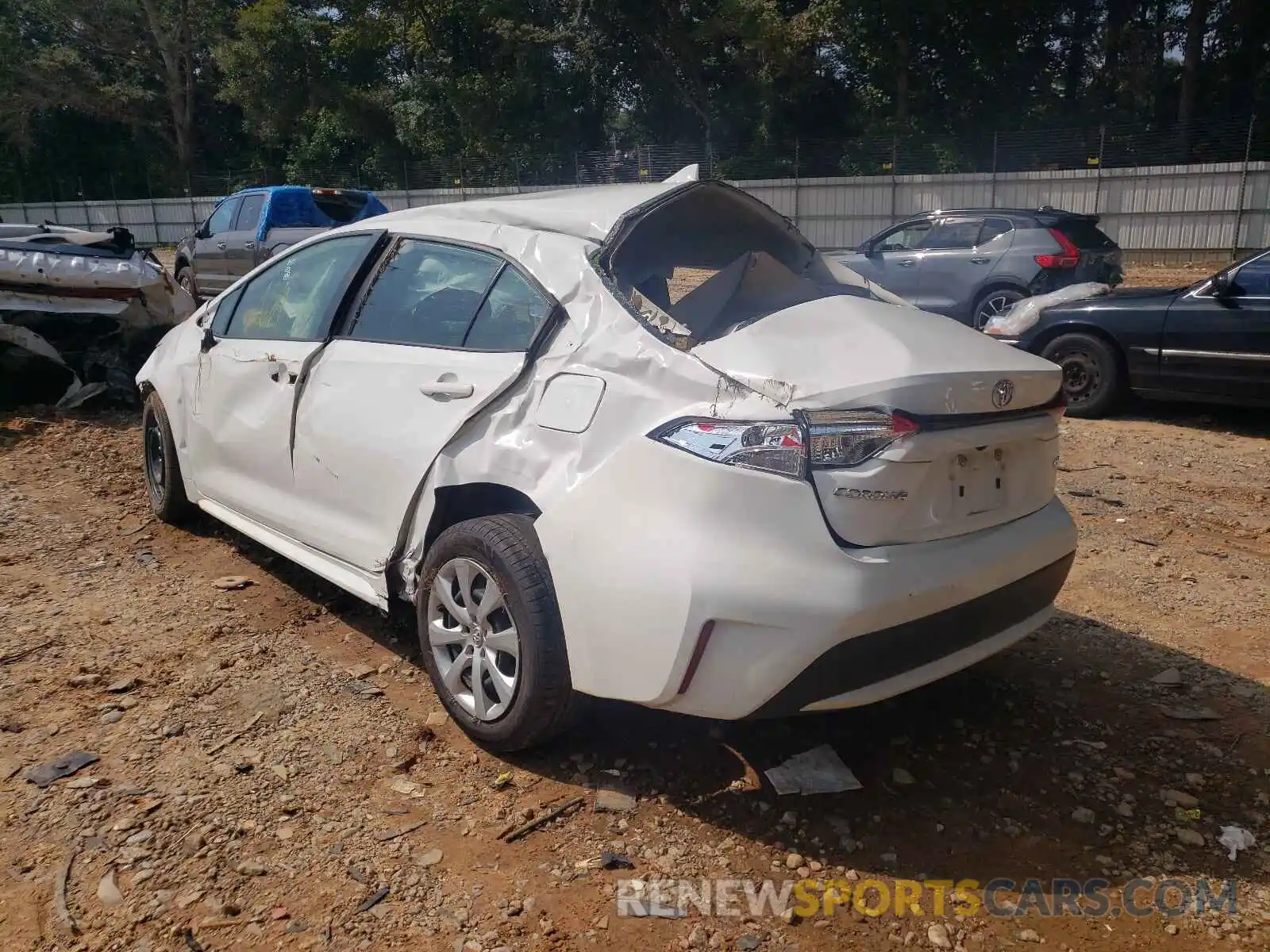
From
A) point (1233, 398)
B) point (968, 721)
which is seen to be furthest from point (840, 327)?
point (1233, 398)

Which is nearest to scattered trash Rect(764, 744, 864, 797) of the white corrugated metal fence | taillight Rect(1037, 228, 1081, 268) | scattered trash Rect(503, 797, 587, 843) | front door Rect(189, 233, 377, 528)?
scattered trash Rect(503, 797, 587, 843)

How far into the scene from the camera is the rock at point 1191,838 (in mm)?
2590

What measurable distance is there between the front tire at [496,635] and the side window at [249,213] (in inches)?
475

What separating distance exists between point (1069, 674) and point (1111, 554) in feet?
4.89

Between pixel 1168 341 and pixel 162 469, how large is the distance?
22.5ft

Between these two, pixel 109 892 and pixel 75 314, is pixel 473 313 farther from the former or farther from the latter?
pixel 75 314

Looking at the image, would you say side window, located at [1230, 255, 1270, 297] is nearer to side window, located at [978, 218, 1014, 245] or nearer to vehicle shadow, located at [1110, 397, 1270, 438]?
vehicle shadow, located at [1110, 397, 1270, 438]

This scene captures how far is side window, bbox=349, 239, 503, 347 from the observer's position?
128 inches

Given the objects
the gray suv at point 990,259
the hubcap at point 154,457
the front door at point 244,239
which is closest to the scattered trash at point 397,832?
the hubcap at point 154,457

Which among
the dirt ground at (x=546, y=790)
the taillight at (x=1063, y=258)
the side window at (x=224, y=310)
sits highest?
the side window at (x=224, y=310)

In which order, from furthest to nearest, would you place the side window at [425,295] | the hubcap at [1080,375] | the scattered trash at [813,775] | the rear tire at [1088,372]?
1. the hubcap at [1080,375]
2. the rear tire at [1088,372]
3. the side window at [425,295]
4. the scattered trash at [813,775]

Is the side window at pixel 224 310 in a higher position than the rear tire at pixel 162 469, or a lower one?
higher

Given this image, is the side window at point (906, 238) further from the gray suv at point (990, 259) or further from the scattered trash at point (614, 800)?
the scattered trash at point (614, 800)

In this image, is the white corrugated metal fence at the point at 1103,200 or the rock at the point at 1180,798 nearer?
the rock at the point at 1180,798
